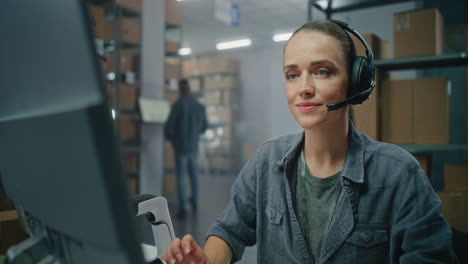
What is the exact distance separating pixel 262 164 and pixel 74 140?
80 cm

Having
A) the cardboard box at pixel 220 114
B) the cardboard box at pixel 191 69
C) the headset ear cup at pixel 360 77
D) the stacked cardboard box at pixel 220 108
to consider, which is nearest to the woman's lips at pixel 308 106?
the headset ear cup at pixel 360 77

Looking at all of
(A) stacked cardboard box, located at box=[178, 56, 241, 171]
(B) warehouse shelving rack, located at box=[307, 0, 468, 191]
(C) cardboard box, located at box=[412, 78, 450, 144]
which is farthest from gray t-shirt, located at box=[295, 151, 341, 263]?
(A) stacked cardboard box, located at box=[178, 56, 241, 171]

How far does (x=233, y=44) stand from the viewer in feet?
31.1

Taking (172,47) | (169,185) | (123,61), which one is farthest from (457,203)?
(172,47)

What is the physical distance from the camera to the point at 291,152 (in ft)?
3.26

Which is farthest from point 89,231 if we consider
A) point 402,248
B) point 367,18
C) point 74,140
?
point 367,18

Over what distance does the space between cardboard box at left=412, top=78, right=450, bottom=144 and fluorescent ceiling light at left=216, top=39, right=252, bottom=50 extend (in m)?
7.24

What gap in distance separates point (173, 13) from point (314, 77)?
444 cm

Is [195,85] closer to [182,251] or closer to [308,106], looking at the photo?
[308,106]

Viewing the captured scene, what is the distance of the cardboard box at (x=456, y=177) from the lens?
2.28 meters

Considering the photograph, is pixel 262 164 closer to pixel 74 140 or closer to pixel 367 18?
pixel 74 140

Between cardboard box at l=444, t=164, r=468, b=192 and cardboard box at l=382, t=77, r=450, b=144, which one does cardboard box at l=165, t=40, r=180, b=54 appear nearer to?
cardboard box at l=382, t=77, r=450, b=144

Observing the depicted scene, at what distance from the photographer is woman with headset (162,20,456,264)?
0.85 m

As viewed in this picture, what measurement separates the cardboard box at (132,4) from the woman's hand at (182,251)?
13.5ft
